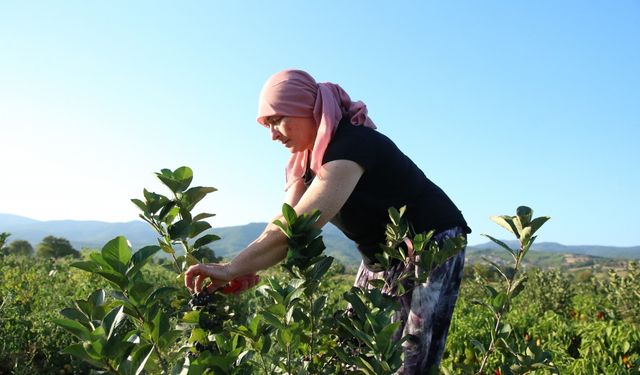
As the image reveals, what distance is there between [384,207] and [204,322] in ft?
3.17

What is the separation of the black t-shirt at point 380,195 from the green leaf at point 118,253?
948mm

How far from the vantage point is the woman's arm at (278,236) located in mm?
1678

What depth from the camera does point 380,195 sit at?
2.30m

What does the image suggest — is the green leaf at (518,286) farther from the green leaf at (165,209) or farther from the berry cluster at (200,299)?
the green leaf at (165,209)

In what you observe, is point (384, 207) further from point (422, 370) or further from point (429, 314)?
point (422, 370)

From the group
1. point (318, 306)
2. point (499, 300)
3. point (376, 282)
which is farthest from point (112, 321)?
point (499, 300)

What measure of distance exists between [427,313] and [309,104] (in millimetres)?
945

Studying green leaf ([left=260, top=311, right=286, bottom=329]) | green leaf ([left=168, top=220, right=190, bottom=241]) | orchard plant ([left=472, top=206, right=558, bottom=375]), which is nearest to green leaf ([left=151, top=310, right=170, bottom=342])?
green leaf ([left=260, top=311, right=286, bottom=329])

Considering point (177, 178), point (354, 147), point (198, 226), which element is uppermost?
point (354, 147)

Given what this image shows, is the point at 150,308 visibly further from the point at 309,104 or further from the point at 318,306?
the point at 309,104

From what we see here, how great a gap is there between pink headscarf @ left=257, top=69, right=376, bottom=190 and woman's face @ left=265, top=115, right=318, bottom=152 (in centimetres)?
3

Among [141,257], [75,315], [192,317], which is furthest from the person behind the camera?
[192,317]

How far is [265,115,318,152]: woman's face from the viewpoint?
2.24 meters

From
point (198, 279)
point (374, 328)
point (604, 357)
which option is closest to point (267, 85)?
point (198, 279)
